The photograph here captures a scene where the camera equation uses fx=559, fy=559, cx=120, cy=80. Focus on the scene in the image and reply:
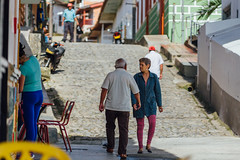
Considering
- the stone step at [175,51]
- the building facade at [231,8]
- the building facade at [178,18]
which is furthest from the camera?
the building facade at [178,18]

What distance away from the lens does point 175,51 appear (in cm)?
2012

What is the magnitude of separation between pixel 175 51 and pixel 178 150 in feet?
38.3

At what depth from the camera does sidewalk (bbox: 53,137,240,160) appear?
784 cm

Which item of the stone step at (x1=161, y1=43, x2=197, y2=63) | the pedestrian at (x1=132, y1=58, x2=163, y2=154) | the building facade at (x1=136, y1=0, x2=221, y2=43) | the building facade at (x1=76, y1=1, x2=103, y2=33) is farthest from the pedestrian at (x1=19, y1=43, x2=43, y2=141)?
the building facade at (x1=76, y1=1, x2=103, y2=33)

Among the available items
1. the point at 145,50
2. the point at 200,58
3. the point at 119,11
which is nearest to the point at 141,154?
the point at 200,58

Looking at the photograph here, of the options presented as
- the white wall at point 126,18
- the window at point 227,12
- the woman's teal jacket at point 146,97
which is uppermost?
the white wall at point 126,18

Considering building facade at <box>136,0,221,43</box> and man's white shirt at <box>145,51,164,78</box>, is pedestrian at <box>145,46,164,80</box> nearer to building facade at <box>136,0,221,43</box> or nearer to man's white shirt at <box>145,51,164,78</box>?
man's white shirt at <box>145,51,164,78</box>

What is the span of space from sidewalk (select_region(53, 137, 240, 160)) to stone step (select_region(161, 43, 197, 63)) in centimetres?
902

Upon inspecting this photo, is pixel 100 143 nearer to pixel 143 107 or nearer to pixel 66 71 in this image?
pixel 143 107

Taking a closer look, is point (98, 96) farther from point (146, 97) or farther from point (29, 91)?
point (29, 91)

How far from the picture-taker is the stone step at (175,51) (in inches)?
760

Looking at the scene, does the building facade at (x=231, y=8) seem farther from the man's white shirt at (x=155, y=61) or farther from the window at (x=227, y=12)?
the man's white shirt at (x=155, y=61)

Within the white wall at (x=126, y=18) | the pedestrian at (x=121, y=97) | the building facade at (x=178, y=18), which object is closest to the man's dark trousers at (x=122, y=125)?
the pedestrian at (x=121, y=97)

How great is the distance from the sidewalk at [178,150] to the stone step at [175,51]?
9016 millimetres
